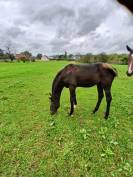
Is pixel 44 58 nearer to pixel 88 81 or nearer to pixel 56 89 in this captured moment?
pixel 56 89

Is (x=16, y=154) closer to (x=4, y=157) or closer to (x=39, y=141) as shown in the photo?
(x=4, y=157)

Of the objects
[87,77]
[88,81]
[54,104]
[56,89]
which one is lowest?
[54,104]

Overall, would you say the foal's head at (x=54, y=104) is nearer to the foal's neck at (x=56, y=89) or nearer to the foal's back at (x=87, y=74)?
the foal's neck at (x=56, y=89)

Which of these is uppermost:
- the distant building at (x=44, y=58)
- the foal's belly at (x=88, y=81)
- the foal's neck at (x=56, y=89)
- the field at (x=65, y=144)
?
the foal's belly at (x=88, y=81)

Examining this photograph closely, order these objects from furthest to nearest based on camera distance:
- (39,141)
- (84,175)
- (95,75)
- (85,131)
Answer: (95,75), (85,131), (39,141), (84,175)

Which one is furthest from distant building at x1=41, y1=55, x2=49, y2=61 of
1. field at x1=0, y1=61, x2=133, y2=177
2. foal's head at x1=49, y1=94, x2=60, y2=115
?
field at x1=0, y1=61, x2=133, y2=177

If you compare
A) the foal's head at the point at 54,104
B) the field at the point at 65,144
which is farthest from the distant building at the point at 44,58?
the field at the point at 65,144

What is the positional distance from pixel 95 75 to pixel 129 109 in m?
2.31

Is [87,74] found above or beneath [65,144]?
above

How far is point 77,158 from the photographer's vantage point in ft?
18.7

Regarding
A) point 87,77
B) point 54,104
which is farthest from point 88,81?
point 54,104

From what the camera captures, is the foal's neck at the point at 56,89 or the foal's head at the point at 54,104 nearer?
the foal's neck at the point at 56,89

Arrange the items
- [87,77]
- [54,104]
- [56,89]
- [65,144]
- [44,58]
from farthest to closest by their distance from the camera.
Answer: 1. [44,58]
2. [54,104]
3. [56,89]
4. [87,77]
5. [65,144]

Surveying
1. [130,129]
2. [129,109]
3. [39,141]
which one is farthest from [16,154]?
[129,109]
